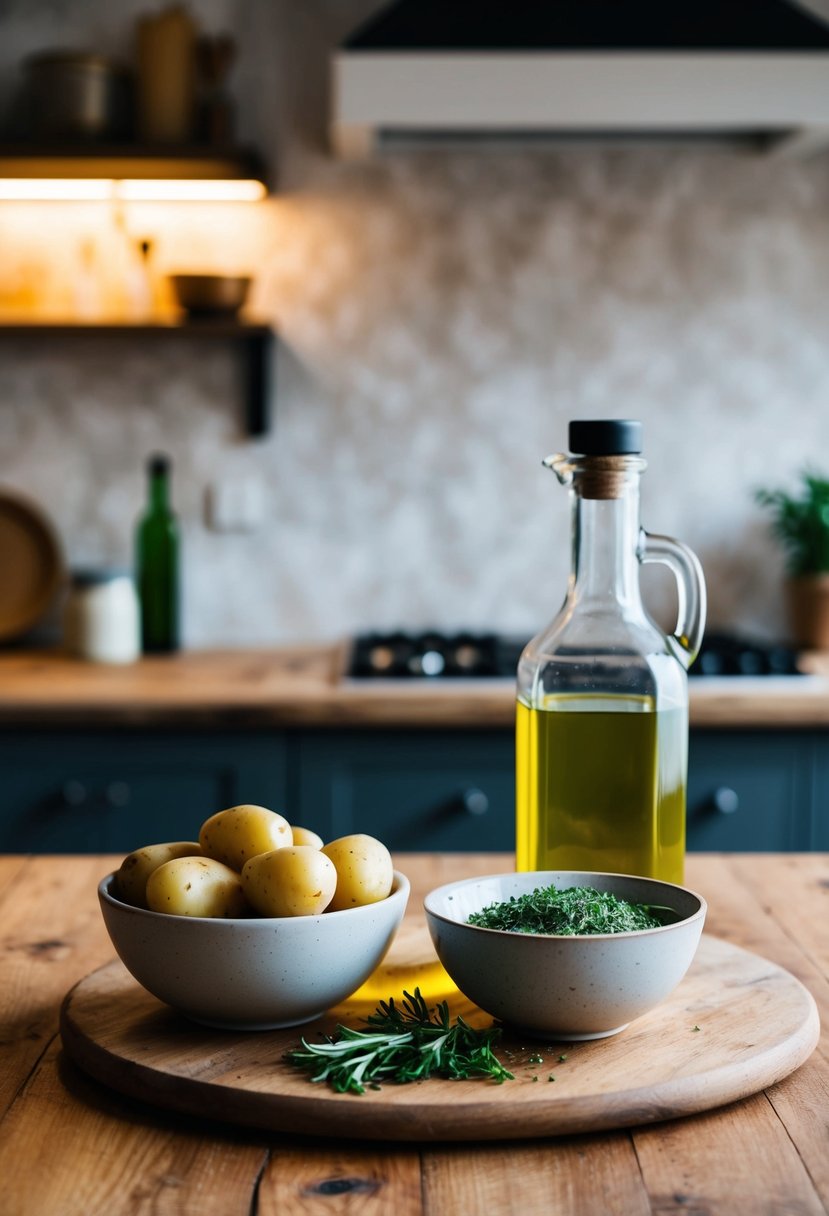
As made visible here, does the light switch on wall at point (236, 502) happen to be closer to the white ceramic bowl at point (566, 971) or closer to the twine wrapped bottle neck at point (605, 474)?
the twine wrapped bottle neck at point (605, 474)

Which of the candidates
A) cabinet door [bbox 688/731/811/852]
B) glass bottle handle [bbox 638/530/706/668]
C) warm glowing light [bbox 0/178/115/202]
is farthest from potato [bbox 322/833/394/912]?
warm glowing light [bbox 0/178/115/202]

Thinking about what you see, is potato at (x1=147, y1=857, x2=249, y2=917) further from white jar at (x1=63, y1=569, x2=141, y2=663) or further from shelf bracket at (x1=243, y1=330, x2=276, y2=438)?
shelf bracket at (x1=243, y1=330, x2=276, y2=438)

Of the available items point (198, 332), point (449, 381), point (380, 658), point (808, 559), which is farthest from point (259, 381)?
point (808, 559)

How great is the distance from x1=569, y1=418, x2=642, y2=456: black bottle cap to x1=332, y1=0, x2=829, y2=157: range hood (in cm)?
139

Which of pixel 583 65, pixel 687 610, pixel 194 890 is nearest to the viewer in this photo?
pixel 194 890

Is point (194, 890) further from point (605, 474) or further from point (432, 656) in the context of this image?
point (432, 656)

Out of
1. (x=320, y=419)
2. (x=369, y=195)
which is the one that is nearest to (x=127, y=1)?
(x=369, y=195)

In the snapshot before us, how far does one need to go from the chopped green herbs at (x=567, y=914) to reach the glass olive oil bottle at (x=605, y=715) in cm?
11

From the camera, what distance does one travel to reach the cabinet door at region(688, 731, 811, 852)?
225cm

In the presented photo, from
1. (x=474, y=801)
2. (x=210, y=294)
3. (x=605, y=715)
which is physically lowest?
(x=474, y=801)

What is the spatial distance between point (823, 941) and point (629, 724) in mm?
287

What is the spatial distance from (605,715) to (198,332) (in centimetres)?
183

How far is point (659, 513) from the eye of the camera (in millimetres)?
2920

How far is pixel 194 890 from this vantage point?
2.69 feet
